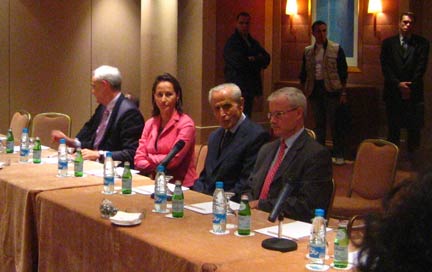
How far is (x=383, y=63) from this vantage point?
24.2 feet

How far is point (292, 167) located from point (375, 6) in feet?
19.2

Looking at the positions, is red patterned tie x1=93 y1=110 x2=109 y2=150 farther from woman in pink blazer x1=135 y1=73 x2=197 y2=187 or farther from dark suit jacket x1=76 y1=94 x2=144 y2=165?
woman in pink blazer x1=135 y1=73 x2=197 y2=187

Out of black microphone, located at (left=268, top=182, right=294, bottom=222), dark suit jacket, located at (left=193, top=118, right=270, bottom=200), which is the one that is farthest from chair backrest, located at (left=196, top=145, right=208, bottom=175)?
black microphone, located at (left=268, top=182, right=294, bottom=222)

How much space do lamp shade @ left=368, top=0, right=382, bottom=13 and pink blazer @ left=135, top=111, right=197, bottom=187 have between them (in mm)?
4782

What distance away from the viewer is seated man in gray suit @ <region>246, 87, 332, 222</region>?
11.0 feet

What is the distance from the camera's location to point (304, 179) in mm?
3424

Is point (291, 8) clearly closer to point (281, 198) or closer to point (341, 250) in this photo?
point (281, 198)

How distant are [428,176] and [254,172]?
3.10 m

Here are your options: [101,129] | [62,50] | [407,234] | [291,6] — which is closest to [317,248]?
[407,234]

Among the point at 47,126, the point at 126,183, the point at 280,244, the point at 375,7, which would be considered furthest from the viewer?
the point at 375,7

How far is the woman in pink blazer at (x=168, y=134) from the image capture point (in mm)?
4672

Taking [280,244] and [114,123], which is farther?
[114,123]

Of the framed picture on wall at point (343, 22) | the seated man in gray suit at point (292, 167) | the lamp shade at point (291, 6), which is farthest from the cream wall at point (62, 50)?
the seated man in gray suit at point (292, 167)

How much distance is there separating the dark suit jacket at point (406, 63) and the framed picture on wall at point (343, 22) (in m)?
1.85
